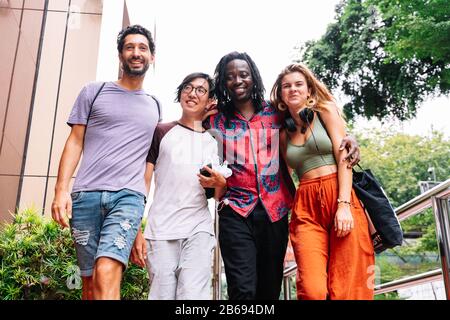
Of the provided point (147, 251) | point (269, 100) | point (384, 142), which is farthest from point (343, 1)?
point (147, 251)

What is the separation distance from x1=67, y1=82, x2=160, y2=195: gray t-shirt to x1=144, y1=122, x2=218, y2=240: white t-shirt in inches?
3.4

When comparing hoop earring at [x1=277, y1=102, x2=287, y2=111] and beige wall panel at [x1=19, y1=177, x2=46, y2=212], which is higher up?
beige wall panel at [x1=19, y1=177, x2=46, y2=212]

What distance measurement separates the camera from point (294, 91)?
2537mm

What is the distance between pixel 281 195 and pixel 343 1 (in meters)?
10.8

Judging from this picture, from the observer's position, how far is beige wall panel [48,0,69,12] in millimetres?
5777

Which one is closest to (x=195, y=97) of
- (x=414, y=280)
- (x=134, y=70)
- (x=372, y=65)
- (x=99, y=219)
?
(x=134, y=70)

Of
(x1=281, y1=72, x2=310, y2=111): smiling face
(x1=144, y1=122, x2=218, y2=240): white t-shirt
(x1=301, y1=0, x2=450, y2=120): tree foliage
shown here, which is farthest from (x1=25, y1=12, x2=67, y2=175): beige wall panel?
(x1=301, y1=0, x2=450, y2=120): tree foliage

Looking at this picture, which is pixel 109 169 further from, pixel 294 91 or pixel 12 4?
pixel 12 4

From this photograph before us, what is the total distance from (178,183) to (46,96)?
372 cm

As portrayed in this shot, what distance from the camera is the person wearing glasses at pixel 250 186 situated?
2.36 m

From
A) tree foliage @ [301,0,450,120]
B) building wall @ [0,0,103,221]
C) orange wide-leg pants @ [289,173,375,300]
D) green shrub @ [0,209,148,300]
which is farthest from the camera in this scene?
tree foliage @ [301,0,450,120]

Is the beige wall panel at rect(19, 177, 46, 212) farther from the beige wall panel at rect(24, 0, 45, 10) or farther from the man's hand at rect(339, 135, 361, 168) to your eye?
the man's hand at rect(339, 135, 361, 168)

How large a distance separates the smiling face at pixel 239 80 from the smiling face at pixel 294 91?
19cm
